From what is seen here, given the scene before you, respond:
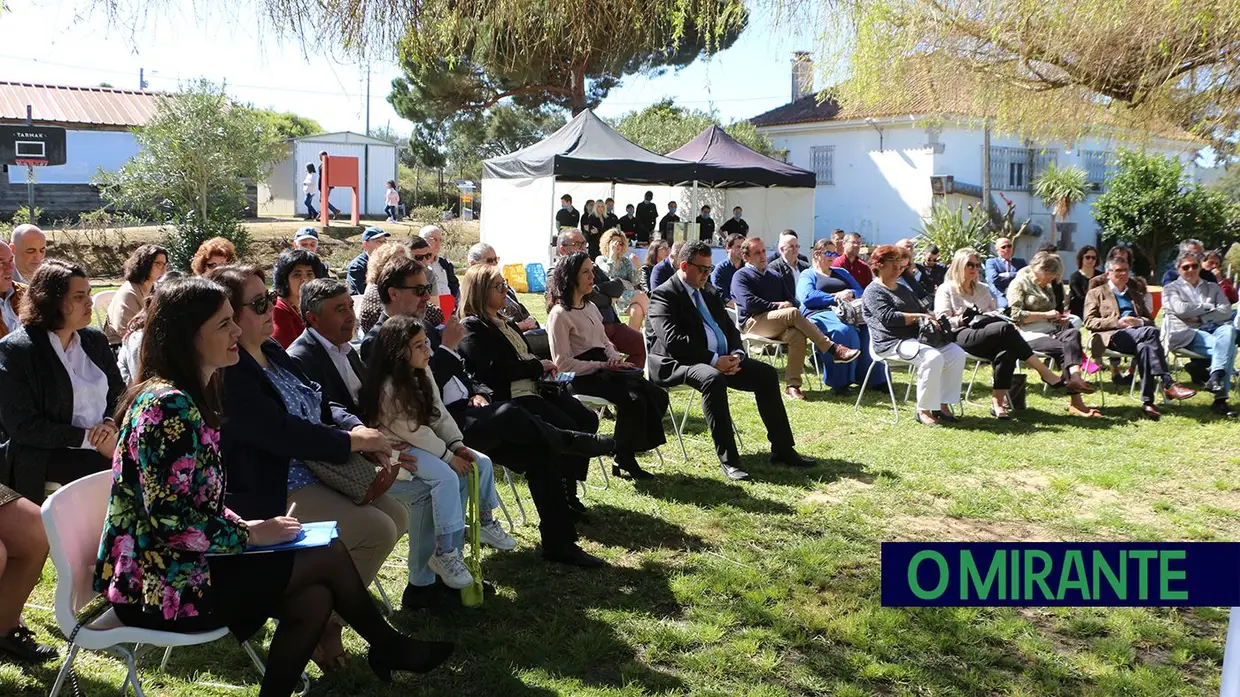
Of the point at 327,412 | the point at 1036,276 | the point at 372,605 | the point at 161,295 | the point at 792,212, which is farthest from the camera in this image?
the point at 792,212

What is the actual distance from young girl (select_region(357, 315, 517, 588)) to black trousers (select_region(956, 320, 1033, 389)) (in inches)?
209

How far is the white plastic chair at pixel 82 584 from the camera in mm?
2766

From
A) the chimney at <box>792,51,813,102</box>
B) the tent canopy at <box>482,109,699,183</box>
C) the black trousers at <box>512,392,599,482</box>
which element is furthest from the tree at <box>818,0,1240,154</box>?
the tent canopy at <box>482,109,699,183</box>

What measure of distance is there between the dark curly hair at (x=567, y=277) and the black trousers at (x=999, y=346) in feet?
12.0

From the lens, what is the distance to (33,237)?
617cm

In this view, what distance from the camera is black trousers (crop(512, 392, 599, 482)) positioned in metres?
5.30

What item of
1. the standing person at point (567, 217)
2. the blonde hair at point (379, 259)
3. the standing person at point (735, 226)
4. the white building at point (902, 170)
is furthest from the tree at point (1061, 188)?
the blonde hair at point (379, 259)

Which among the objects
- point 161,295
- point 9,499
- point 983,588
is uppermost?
point 161,295

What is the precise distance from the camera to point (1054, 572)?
5.70ft

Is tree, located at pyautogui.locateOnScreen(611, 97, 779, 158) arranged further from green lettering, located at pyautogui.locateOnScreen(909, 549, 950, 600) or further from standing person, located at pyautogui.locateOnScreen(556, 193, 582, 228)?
green lettering, located at pyautogui.locateOnScreen(909, 549, 950, 600)

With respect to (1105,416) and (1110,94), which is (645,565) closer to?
(1110,94)

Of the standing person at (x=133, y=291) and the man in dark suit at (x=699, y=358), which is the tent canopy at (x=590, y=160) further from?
the standing person at (x=133, y=291)

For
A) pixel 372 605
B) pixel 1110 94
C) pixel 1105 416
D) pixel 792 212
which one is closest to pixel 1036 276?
pixel 1105 416

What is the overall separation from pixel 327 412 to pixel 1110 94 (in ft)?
16.5
